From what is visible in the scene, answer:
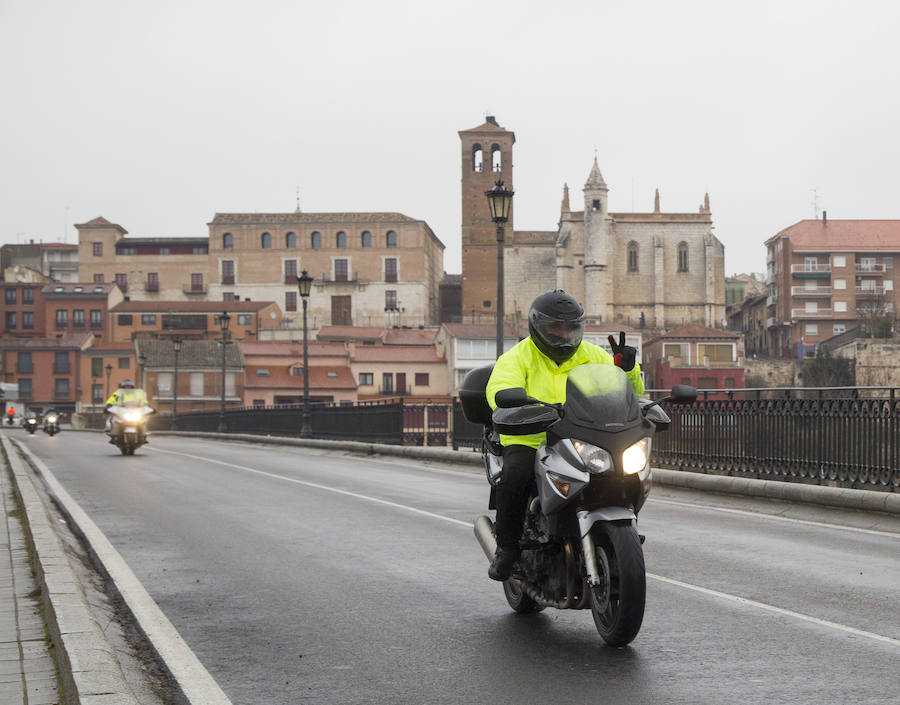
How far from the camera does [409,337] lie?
108 meters

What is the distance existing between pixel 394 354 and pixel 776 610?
93.8 m

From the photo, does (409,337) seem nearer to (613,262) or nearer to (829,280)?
(613,262)

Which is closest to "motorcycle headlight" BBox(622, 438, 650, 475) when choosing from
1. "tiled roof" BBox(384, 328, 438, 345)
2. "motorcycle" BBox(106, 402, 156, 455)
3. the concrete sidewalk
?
the concrete sidewalk

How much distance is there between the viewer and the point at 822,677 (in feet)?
17.0

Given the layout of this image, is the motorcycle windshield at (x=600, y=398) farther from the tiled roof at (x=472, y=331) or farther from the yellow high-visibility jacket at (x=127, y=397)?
the tiled roof at (x=472, y=331)

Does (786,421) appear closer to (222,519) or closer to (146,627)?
(222,519)

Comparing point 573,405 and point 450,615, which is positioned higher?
point 573,405

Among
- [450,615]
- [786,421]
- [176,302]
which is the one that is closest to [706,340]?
[176,302]

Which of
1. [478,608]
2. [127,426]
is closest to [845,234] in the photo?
[127,426]

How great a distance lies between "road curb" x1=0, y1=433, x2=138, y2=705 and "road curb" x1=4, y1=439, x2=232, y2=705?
0.04 metres

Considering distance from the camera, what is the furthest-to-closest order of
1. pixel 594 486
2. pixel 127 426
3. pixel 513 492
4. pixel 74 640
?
pixel 127 426
pixel 513 492
pixel 594 486
pixel 74 640

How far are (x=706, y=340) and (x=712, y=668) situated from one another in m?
98.5

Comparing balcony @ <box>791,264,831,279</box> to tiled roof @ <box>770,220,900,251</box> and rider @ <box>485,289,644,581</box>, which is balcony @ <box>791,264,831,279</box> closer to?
tiled roof @ <box>770,220,900,251</box>

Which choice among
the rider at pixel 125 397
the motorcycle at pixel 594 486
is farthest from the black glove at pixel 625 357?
the rider at pixel 125 397
